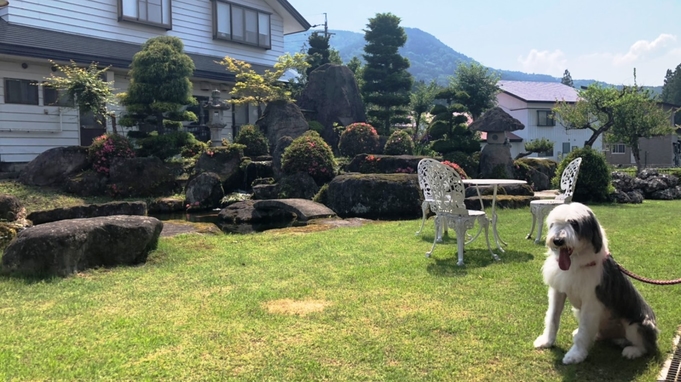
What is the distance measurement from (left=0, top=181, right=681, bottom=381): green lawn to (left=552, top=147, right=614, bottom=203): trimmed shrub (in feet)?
22.4

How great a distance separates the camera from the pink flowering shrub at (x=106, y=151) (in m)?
13.4

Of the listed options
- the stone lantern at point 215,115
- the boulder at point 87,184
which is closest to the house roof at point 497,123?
the stone lantern at point 215,115

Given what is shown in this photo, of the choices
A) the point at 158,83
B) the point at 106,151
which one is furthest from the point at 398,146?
the point at 106,151

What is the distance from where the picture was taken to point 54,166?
13.0 m

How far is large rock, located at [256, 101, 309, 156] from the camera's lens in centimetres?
1619

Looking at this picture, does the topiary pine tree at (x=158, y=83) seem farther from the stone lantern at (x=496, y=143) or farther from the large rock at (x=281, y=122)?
the stone lantern at (x=496, y=143)

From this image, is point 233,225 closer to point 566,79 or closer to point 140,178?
point 140,178

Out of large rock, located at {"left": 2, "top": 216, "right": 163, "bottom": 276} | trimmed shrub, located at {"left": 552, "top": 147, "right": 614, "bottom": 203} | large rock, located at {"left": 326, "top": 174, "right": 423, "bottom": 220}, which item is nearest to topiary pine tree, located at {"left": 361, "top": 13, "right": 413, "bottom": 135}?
trimmed shrub, located at {"left": 552, "top": 147, "right": 614, "bottom": 203}

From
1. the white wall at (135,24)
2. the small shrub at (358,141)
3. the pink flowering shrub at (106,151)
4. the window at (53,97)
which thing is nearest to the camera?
the pink flowering shrub at (106,151)

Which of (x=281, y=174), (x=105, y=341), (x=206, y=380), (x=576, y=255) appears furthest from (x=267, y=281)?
(x=281, y=174)

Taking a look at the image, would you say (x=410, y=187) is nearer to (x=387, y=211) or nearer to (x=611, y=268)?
(x=387, y=211)

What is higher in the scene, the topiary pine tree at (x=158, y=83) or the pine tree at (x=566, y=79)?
the pine tree at (x=566, y=79)

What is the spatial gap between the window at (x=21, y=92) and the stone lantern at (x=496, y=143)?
1363cm

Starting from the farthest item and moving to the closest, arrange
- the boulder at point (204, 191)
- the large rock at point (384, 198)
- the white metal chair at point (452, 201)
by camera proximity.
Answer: the boulder at point (204, 191) → the large rock at point (384, 198) → the white metal chair at point (452, 201)
